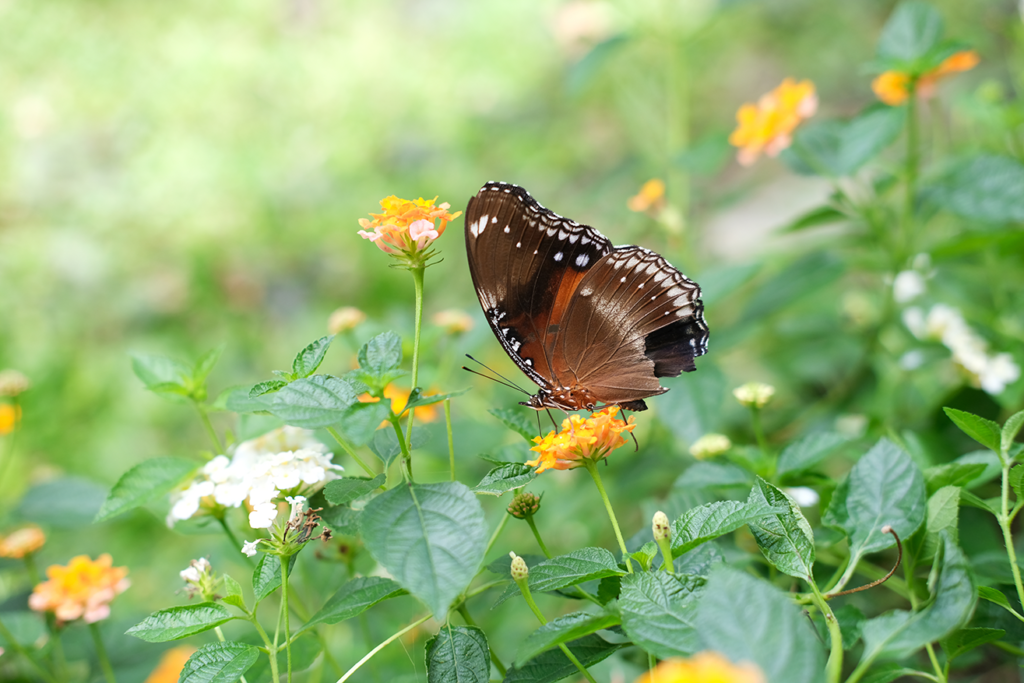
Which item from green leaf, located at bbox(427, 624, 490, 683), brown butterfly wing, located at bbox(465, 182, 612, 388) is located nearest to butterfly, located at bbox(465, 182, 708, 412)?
brown butterfly wing, located at bbox(465, 182, 612, 388)

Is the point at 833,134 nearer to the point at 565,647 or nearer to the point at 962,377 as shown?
the point at 962,377

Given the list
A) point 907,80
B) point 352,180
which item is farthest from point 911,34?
point 352,180

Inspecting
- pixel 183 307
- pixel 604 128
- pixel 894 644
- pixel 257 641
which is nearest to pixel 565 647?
pixel 894 644

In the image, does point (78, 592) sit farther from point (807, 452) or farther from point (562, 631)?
point (807, 452)

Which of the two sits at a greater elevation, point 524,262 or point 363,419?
point 524,262

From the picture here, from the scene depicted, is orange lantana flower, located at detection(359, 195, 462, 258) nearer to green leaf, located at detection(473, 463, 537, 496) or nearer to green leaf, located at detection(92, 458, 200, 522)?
green leaf, located at detection(473, 463, 537, 496)

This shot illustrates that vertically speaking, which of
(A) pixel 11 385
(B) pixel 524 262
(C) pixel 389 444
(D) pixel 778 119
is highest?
(D) pixel 778 119
